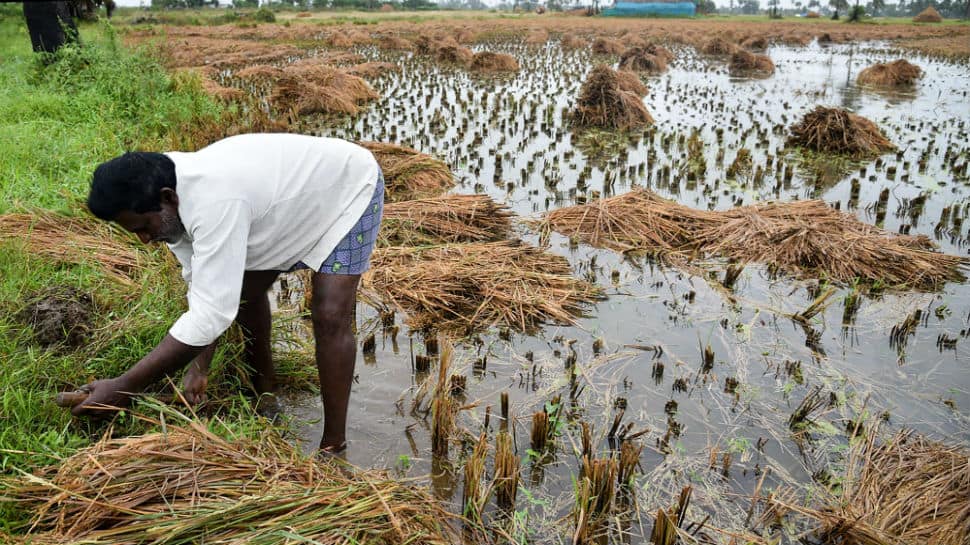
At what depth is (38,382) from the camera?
255 cm

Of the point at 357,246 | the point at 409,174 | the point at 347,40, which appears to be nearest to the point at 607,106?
the point at 409,174

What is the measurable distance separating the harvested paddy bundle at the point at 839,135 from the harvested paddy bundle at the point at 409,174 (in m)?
5.21

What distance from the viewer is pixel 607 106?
391 inches

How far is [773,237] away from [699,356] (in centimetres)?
198

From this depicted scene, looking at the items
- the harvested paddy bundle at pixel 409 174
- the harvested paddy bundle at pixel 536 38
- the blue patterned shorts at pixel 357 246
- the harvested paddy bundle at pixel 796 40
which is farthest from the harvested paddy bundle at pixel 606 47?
the blue patterned shorts at pixel 357 246

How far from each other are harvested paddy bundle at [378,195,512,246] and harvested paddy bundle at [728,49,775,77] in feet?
47.2

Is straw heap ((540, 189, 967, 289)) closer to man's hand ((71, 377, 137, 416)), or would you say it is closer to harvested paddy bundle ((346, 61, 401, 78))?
man's hand ((71, 377, 137, 416))

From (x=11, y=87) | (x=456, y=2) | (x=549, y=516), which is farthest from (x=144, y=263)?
(x=456, y=2)

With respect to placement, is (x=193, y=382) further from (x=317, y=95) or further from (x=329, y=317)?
(x=317, y=95)

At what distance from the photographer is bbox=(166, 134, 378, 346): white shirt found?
191 centimetres

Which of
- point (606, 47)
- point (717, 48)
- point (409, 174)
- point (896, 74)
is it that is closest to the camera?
point (409, 174)

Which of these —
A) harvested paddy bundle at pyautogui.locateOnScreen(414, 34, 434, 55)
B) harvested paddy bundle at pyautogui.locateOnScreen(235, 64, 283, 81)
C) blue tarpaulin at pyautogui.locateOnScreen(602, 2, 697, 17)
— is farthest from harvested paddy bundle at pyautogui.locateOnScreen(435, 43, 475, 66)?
blue tarpaulin at pyautogui.locateOnScreen(602, 2, 697, 17)

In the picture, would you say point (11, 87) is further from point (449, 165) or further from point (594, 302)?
point (594, 302)

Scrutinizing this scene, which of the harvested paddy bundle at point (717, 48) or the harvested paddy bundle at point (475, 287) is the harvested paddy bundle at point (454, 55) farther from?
the harvested paddy bundle at point (475, 287)
